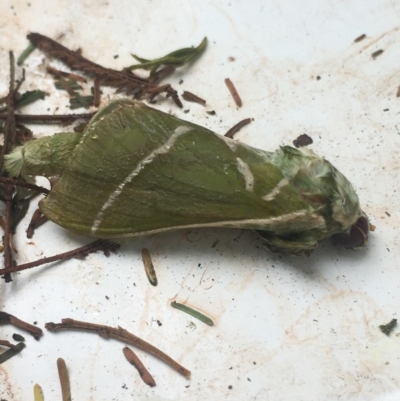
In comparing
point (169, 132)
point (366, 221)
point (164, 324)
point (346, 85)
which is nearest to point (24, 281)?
point (164, 324)

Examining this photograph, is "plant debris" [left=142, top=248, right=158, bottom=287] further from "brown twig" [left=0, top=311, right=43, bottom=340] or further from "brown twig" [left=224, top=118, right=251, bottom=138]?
"brown twig" [left=224, top=118, right=251, bottom=138]

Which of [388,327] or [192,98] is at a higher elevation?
[192,98]

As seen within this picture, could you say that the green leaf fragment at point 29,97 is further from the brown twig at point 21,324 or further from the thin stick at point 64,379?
the thin stick at point 64,379

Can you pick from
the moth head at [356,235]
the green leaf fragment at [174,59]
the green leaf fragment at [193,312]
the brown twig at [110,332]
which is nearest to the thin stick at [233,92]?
the green leaf fragment at [174,59]

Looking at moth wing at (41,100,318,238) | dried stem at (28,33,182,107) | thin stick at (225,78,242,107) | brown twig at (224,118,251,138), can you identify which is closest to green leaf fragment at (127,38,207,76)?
dried stem at (28,33,182,107)

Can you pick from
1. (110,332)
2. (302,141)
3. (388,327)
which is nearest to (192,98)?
(302,141)

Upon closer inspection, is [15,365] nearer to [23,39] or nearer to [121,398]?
[121,398]

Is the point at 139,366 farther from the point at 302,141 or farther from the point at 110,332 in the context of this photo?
the point at 302,141
